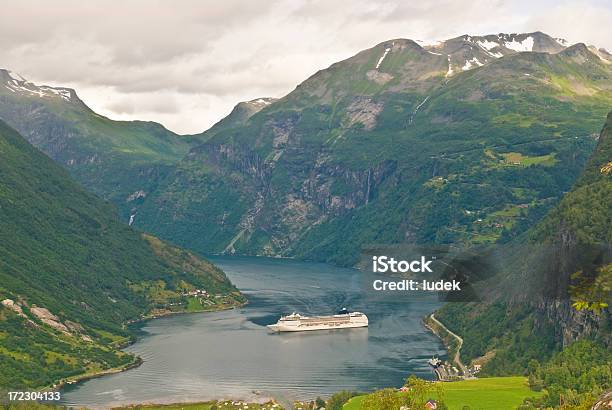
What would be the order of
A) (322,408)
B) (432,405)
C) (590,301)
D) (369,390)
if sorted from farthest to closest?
(369,390) → (322,408) → (432,405) → (590,301)

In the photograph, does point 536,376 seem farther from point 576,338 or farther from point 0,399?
point 0,399

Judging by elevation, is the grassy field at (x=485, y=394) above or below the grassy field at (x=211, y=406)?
above

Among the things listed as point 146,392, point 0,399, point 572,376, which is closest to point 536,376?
point 572,376

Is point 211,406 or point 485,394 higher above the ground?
point 485,394

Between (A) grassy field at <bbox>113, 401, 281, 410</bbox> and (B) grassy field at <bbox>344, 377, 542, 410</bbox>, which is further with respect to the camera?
(A) grassy field at <bbox>113, 401, 281, 410</bbox>

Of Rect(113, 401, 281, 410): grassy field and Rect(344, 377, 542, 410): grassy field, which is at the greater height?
Rect(344, 377, 542, 410): grassy field

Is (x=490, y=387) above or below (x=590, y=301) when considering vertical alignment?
below

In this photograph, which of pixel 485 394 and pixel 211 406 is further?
pixel 211 406

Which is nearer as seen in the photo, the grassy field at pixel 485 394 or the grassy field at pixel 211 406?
the grassy field at pixel 485 394
